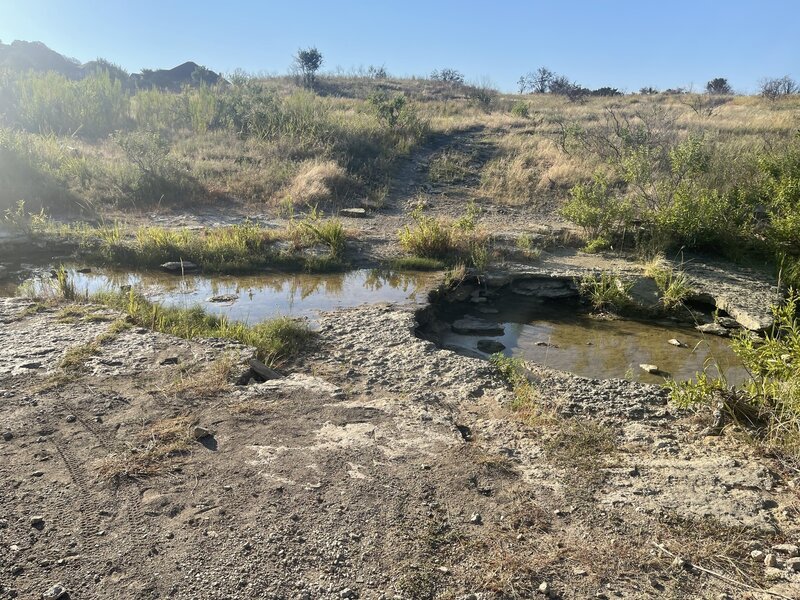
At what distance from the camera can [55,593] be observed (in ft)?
8.57

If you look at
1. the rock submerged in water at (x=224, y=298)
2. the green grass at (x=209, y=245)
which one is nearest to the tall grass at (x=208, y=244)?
the green grass at (x=209, y=245)

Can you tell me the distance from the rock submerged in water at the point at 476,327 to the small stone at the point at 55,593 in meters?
5.16

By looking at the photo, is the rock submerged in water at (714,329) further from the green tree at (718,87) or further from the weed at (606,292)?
the green tree at (718,87)

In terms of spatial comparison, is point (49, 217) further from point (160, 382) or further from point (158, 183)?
point (160, 382)

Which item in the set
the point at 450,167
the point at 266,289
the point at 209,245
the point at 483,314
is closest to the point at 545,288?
the point at 483,314

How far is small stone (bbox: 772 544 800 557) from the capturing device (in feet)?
9.52

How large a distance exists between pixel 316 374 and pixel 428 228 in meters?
4.60

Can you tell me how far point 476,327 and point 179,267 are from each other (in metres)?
4.72

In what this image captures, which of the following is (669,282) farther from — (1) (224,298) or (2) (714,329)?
(1) (224,298)

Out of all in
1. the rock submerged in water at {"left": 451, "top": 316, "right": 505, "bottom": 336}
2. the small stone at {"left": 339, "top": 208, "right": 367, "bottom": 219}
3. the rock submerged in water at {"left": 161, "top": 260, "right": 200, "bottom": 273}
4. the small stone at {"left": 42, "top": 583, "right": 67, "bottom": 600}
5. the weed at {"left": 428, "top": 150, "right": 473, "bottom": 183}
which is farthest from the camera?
the weed at {"left": 428, "top": 150, "right": 473, "bottom": 183}

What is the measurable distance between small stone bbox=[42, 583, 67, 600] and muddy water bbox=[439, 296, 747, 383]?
4.58 m

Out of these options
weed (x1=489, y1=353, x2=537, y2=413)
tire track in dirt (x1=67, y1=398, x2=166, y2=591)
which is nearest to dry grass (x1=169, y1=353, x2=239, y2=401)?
tire track in dirt (x1=67, y1=398, x2=166, y2=591)

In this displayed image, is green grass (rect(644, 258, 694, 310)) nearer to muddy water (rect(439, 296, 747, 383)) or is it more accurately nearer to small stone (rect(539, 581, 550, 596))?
muddy water (rect(439, 296, 747, 383))

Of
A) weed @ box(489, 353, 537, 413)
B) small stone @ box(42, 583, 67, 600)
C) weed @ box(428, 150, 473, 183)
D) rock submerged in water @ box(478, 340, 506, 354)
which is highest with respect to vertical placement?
weed @ box(428, 150, 473, 183)
